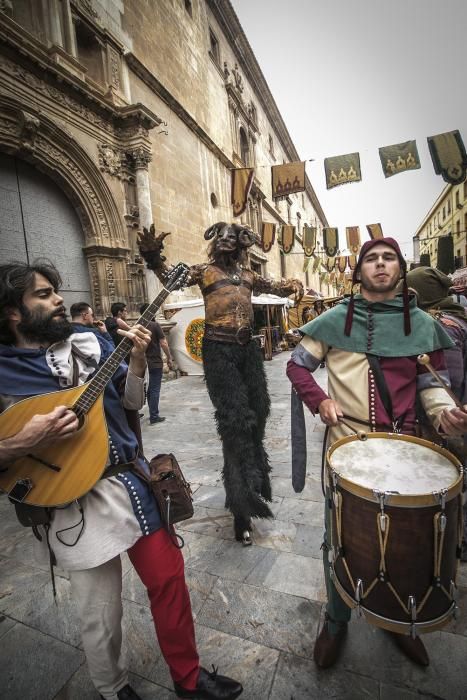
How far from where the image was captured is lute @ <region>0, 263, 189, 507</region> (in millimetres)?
1276

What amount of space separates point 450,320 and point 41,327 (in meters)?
2.58

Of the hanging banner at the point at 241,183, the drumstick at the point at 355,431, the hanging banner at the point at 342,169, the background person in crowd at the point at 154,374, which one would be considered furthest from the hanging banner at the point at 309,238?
the drumstick at the point at 355,431

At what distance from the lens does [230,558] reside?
2.32 metres

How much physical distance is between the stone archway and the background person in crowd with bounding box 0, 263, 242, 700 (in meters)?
7.09

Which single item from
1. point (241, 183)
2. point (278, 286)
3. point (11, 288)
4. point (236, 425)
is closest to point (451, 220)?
point (241, 183)

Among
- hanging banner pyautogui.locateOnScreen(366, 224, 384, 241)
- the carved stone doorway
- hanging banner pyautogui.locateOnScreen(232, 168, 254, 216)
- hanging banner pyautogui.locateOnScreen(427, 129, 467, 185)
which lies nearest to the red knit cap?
the carved stone doorway

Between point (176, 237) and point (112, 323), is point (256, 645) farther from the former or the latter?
point (176, 237)

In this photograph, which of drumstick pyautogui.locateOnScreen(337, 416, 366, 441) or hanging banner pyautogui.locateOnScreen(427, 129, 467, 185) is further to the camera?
A: hanging banner pyautogui.locateOnScreen(427, 129, 467, 185)

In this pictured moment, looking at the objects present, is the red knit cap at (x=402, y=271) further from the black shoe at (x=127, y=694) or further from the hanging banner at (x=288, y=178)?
the hanging banner at (x=288, y=178)

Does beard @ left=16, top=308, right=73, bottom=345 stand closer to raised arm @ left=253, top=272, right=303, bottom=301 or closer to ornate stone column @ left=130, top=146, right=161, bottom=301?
raised arm @ left=253, top=272, right=303, bottom=301

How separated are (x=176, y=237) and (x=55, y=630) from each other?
1077 cm

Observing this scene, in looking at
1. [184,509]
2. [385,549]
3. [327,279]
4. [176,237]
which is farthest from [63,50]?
[327,279]

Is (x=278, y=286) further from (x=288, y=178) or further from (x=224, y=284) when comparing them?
(x=288, y=178)

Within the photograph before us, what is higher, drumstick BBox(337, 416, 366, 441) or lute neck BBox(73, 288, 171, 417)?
lute neck BBox(73, 288, 171, 417)
